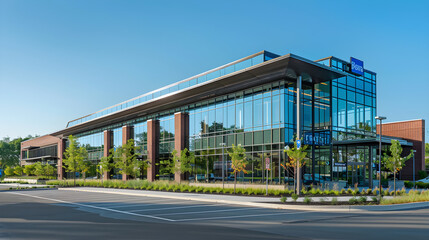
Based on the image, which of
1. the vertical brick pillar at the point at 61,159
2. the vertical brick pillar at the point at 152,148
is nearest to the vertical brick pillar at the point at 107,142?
the vertical brick pillar at the point at 152,148

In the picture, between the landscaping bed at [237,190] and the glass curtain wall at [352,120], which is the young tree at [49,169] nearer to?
the landscaping bed at [237,190]

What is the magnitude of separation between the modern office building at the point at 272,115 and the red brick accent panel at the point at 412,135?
4.26 m

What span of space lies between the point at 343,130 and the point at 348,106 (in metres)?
2.71

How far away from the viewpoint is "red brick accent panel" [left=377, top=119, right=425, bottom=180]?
50.4 meters

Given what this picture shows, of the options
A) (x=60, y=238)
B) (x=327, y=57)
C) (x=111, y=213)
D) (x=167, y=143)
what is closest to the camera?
(x=60, y=238)

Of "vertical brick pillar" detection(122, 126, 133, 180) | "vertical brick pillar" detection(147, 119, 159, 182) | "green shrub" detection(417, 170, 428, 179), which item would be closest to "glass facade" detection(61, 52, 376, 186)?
"vertical brick pillar" detection(147, 119, 159, 182)

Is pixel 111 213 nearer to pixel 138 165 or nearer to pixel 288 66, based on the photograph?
pixel 288 66

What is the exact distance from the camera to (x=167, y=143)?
45.3 metres

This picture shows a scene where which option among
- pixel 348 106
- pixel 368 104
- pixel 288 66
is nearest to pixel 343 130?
pixel 348 106

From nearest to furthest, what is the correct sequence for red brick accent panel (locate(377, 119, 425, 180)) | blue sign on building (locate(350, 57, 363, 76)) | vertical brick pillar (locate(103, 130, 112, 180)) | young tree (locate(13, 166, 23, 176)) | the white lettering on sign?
blue sign on building (locate(350, 57, 363, 76)) → the white lettering on sign → red brick accent panel (locate(377, 119, 425, 180)) → vertical brick pillar (locate(103, 130, 112, 180)) → young tree (locate(13, 166, 23, 176))

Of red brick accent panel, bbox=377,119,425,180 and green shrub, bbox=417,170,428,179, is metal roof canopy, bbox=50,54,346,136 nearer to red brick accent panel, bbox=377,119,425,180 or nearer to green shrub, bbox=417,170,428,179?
red brick accent panel, bbox=377,119,425,180

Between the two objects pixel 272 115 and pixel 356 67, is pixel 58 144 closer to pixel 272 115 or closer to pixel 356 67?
pixel 272 115

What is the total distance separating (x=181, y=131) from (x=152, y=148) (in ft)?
21.9

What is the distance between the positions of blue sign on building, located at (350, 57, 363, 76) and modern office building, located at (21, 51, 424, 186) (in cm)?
10
